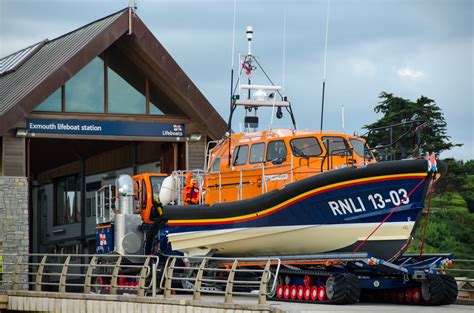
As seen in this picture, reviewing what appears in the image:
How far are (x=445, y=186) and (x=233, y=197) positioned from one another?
21.4m

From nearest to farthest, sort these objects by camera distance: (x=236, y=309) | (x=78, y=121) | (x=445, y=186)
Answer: (x=236, y=309)
(x=78, y=121)
(x=445, y=186)

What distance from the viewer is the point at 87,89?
32.8 meters

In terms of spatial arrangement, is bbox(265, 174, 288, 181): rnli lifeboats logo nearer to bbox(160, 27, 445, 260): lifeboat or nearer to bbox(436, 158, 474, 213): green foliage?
bbox(160, 27, 445, 260): lifeboat

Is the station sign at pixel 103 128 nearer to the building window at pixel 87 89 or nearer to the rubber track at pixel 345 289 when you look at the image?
the building window at pixel 87 89

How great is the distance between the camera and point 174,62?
32.7 meters

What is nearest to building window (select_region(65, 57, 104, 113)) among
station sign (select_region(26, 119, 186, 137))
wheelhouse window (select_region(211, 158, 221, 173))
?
station sign (select_region(26, 119, 186, 137))

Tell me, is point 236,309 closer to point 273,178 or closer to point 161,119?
point 273,178

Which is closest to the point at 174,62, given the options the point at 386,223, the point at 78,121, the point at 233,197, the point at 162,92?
the point at 162,92

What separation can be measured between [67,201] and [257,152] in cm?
2093

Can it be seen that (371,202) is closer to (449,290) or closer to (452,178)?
(449,290)

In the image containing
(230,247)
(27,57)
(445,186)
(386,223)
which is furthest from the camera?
(445,186)

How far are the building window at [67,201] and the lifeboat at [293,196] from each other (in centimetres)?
1580

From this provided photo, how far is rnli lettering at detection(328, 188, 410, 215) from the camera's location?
2075 cm

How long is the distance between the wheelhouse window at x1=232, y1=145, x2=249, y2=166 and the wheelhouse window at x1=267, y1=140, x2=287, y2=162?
83 cm
